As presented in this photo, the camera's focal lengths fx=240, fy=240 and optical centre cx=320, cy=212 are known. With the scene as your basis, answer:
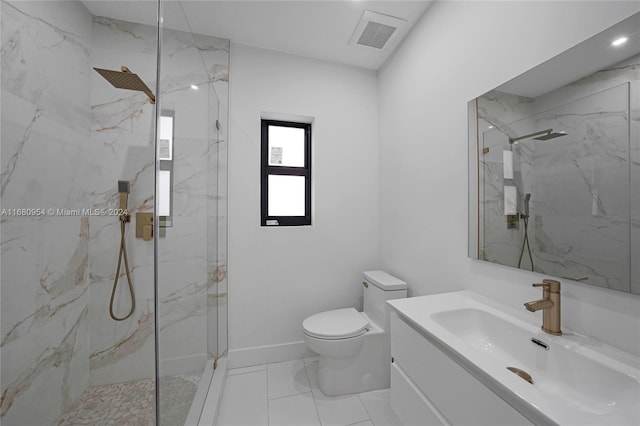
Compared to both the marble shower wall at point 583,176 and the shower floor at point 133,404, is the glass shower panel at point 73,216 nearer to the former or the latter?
the shower floor at point 133,404

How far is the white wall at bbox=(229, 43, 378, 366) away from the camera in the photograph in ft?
6.45

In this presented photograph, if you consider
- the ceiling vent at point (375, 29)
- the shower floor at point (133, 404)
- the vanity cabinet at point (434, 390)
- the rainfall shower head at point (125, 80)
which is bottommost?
the shower floor at point (133, 404)

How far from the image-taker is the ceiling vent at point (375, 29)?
5.43 feet

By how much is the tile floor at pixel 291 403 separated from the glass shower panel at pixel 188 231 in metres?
0.23

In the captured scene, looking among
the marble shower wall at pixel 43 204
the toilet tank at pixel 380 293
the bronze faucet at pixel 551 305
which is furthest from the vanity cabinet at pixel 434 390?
the marble shower wall at pixel 43 204

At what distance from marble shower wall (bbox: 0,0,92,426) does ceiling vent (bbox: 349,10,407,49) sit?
1.55m

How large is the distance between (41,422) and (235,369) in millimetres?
1327

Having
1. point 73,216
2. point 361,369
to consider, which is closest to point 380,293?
point 361,369

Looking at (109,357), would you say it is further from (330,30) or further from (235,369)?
(330,30)

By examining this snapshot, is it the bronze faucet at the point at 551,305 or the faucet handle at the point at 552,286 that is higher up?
the faucet handle at the point at 552,286

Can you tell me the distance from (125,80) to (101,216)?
2.11 feet

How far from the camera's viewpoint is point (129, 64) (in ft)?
3.68

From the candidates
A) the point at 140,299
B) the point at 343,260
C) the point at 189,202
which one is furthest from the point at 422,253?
the point at 140,299

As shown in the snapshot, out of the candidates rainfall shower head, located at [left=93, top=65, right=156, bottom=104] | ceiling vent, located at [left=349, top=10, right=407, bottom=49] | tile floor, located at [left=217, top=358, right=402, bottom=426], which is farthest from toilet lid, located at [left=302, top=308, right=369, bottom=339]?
ceiling vent, located at [left=349, top=10, right=407, bottom=49]
